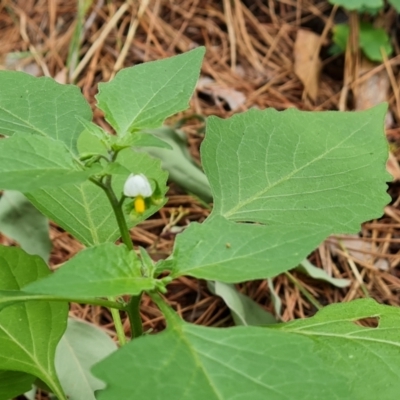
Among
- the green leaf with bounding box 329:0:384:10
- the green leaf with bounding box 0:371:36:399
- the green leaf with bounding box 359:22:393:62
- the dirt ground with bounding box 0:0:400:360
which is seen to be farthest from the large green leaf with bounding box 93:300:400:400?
the green leaf with bounding box 359:22:393:62

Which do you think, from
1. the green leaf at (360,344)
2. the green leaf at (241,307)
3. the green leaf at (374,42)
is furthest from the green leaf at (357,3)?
the green leaf at (360,344)

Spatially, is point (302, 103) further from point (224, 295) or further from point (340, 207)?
point (340, 207)

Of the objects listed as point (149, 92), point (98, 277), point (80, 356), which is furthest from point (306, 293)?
point (98, 277)

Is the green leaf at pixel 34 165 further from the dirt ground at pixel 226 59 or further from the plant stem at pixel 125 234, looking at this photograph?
the dirt ground at pixel 226 59

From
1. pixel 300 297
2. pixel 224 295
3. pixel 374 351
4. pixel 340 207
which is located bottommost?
pixel 300 297

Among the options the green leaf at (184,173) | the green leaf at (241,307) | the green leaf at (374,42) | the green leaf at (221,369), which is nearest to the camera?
the green leaf at (221,369)

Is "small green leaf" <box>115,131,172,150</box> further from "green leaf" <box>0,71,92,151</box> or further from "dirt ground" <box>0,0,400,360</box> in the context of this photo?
"dirt ground" <box>0,0,400,360</box>

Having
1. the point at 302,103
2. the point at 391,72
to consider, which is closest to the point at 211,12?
the point at 302,103

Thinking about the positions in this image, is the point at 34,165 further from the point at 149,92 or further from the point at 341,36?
the point at 341,36
